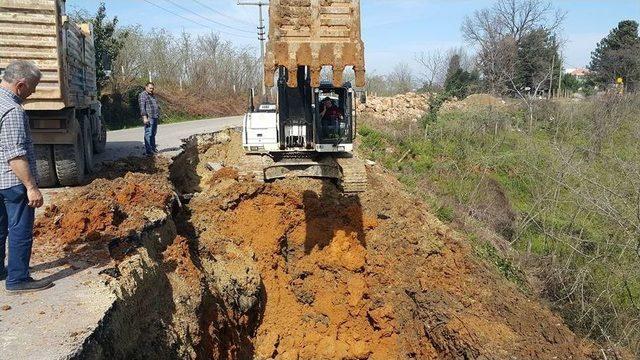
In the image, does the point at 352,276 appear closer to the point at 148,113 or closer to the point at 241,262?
the point at 241,262

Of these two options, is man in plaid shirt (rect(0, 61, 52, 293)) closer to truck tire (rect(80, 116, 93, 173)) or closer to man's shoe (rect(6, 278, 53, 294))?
man's shoe (rect(6, 278, 53, 294))

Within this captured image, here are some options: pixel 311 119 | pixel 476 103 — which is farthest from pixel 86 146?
pixel 476 103

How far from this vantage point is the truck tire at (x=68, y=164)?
826cm

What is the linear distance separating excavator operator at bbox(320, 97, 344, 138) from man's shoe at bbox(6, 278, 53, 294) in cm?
553

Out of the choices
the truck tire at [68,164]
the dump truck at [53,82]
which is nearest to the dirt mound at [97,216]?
the truck tire at [68,164]

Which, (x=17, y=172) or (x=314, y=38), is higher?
(x=314, y=38)

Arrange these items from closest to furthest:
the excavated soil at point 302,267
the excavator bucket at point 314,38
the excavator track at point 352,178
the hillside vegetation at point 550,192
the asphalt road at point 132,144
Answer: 1. the excavator bucket at point 314,38
2. the excavated soil at point 302,267
3. the hillside vegetation at point 550,192
4. the excavator track at point 352,178
5. the asphalt road at point 132,144

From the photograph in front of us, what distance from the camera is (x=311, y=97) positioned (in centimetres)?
877

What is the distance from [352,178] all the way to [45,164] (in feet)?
17.2

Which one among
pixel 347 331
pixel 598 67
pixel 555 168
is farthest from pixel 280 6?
pixel 598 67

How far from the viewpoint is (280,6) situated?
5.99 meters

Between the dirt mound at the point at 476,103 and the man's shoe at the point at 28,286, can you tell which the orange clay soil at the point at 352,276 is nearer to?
the man's shoe at the point at 28,286

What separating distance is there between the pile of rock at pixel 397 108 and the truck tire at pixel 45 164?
17.2m

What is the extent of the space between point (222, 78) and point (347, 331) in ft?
106
